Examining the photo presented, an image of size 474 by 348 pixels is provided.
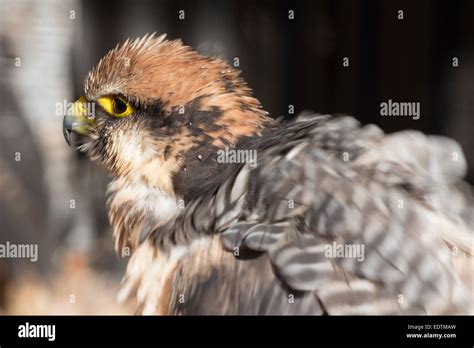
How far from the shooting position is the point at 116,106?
2.59m

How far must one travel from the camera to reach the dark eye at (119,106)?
8.43 feet

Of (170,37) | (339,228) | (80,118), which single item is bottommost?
(339,228)

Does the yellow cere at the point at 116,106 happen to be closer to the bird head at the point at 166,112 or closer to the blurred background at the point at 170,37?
the bird head at the point at 166,112

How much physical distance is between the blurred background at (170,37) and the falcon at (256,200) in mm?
510

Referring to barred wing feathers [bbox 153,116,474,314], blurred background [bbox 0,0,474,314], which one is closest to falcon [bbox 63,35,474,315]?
barred wing feathers [bbox 153,116,474,314]

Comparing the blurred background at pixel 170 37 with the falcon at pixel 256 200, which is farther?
the blurred background at pixel 170 37

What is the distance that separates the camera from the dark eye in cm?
257

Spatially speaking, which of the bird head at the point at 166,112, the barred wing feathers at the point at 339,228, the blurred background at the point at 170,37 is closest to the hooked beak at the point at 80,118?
the bird head at the point at 166,112

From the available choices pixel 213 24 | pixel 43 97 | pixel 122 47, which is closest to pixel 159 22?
pixel 213 24

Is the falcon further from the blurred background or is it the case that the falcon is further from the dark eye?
the blurred background

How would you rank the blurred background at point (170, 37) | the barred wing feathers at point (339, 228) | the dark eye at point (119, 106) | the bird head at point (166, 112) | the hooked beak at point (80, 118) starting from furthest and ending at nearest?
the blurred background at point (170, 37)
the hooked beak at point (80, 118)
the dark eye at point (119, 106)
the bird head at point (166, 112)
the barred wing feathers at point (339, 228)

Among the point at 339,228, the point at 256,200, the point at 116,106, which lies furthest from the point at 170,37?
the point at 339,228

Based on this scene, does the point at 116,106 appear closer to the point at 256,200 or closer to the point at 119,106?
the point at 119,106

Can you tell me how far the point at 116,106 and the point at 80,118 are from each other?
0.72 feet
